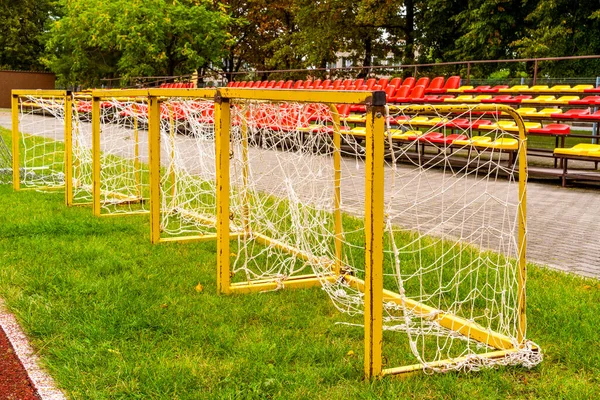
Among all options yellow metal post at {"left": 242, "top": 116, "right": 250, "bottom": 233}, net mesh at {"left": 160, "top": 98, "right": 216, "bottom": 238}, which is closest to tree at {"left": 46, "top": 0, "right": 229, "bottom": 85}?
net mesh at {"left": 160, "top": 98, "right": 216, "bottom": 238}

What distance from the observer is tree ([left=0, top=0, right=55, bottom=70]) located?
164ft

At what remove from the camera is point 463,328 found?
175 inches

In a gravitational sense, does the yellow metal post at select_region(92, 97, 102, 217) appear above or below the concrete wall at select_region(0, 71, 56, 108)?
below

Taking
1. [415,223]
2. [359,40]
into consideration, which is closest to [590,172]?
[415,223]

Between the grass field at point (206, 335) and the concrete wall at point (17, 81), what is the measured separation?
42.7 metres

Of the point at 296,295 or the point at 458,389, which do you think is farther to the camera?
the point at 296,295

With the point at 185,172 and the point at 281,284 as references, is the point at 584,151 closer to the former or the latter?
the point at 185,172

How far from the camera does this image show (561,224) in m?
8.28

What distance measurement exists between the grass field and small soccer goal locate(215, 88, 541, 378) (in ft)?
0.62

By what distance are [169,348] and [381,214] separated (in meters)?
1.47

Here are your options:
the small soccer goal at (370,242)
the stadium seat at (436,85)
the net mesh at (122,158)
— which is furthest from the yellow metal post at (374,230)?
Result: the stadium seat at (436,85)

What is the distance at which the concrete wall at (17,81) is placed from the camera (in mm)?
45312

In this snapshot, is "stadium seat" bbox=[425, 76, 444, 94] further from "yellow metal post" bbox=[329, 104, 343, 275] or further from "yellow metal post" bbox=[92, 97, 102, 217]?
"yellow metal post" bbox=[329, 104, 343, 275]

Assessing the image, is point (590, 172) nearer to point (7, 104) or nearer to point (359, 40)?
point (359, 40)
